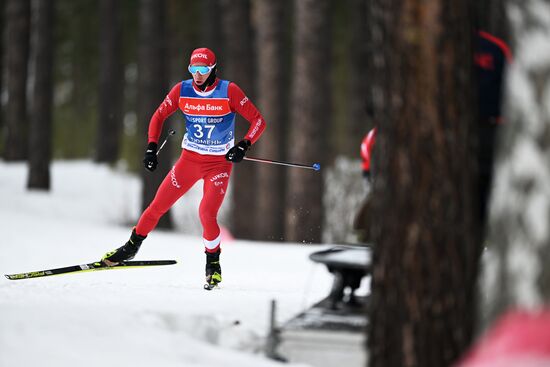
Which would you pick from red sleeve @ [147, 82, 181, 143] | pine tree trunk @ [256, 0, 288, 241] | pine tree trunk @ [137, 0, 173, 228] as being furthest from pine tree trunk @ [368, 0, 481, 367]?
pine tree trunk @ [256, 0, 288, 241]

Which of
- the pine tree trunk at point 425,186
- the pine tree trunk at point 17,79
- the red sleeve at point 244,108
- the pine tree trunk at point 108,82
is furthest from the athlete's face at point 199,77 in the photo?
the pine tree trunk at point 108,82

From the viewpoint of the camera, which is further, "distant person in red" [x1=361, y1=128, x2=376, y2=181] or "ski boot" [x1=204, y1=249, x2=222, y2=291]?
"ski boot" [x1=204, y1=249, x2=222, y2=291]

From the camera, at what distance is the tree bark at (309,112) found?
14.6 metres

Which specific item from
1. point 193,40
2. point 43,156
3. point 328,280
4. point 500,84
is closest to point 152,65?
point 43,156

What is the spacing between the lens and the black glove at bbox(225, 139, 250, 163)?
7.97m

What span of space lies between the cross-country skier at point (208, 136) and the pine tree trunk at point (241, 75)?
7083 mm

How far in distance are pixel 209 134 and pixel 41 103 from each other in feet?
34.3

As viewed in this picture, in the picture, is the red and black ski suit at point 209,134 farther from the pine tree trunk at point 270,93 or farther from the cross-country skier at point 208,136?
the pine tree trunk at point 270,93

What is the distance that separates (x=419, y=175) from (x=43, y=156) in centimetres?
1424

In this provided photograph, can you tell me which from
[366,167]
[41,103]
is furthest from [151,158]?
[41,103]

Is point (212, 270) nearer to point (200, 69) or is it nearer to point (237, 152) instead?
point (237, 152)

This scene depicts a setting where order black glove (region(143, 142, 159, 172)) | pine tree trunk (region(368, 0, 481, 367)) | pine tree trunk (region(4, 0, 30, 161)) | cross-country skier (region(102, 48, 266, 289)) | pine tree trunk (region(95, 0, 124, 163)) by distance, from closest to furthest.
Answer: pine tree trunk (region(368, 0, 481, 367)) < cross-country skier (region(102, 48, 266, 289)) < black glove (region(143, 142, 159, 172)) < pine tree trunk (region(4, 0, 30, 161)) < pine tree trunk (region(95, 0, 124, 163))

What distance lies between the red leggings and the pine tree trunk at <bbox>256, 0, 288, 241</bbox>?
755cm

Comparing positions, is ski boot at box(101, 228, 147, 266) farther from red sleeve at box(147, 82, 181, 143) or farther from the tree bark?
the tree bark
